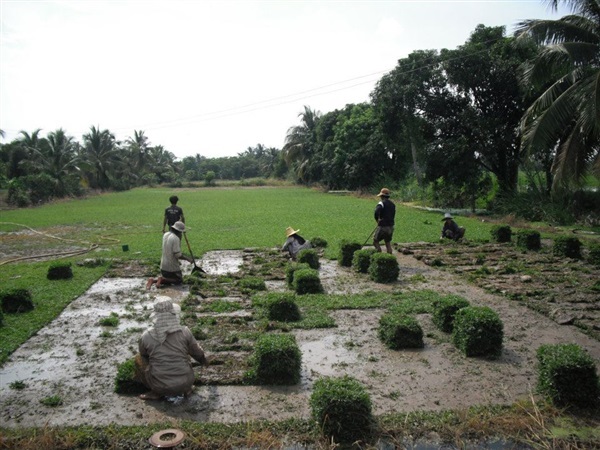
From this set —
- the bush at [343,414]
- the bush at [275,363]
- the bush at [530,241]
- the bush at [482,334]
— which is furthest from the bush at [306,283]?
the bush at [530,241]

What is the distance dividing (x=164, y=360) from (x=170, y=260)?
19.2 ft

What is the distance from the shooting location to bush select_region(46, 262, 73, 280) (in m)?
12.9

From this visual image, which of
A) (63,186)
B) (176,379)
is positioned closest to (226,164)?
(63,186)

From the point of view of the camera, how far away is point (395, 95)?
29375mm

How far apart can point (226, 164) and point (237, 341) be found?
10438cm

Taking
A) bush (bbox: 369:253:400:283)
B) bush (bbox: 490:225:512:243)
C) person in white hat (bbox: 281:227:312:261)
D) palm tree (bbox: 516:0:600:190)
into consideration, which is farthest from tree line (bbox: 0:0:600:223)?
person in white hat (bbox: 281:227:312:261)

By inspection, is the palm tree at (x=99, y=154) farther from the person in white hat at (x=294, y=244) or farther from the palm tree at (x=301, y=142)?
the person in white hat at (x=294, y=244)

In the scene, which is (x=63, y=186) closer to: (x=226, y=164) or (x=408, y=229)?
(x=408, y=229)

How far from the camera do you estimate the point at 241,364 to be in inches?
276

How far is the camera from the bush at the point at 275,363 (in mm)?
6387

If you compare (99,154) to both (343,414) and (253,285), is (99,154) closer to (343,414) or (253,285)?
(253,285)

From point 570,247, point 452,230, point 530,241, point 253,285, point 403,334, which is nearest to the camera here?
point 403,334

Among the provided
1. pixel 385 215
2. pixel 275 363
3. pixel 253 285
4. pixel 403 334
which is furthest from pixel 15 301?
pixel 385 215

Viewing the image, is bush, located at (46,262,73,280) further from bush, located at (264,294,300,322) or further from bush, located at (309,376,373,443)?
bush, located at (309,376,373,443)
